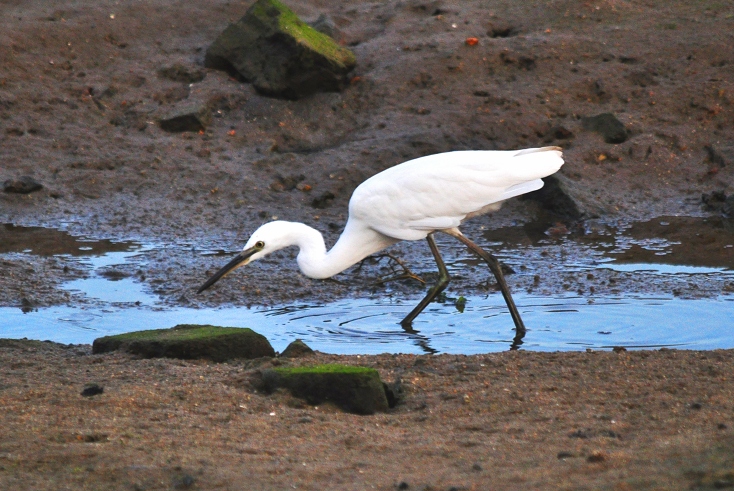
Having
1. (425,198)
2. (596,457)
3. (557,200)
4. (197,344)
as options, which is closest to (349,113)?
(557,200)

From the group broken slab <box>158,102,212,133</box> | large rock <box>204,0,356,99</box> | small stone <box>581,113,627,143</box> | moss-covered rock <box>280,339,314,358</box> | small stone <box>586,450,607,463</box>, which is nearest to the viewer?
small stone <box>586,450,607,463</box>

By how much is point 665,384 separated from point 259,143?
22.1 ft

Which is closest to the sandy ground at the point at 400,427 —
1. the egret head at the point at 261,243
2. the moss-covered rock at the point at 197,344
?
the moss-covered rock at the point at 197,344

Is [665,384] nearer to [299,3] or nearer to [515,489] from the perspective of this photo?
[515,489]

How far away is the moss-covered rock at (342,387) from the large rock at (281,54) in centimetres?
661

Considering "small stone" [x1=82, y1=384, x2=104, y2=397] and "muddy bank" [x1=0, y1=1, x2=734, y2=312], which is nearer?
"small stone" [x1=82, y1=384, x2=104, y2=397]

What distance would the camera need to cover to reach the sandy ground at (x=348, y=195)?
399cm

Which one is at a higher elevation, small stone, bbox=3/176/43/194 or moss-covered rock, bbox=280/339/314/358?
small stone, bbox=3/176/43/194

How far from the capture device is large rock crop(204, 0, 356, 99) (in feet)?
36.3

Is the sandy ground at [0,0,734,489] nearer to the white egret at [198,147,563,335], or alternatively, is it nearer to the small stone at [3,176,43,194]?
the small stone at [3,176,43,194]

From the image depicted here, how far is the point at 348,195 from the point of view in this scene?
1006 cm

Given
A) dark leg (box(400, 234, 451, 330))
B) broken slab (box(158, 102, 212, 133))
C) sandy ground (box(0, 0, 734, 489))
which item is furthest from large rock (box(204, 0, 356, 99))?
dark leg (box(400, 234, 451, 330))

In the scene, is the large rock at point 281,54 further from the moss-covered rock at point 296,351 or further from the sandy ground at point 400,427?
the sandy ground at point 400,427

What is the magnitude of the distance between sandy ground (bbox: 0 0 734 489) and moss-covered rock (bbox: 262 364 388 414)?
106 millimetres
